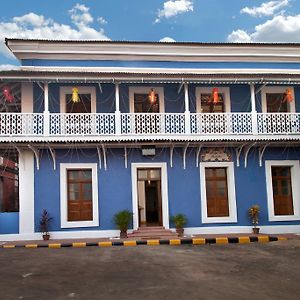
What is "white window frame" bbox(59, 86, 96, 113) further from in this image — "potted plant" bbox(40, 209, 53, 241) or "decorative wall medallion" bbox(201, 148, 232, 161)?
"decorative wall medallion" bbox(201, 148, 232, 161)

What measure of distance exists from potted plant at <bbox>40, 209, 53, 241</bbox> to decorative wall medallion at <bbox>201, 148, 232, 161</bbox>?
20.2ft

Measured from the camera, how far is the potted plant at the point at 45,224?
13.9 m

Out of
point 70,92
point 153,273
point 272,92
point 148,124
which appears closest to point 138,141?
point 148,124

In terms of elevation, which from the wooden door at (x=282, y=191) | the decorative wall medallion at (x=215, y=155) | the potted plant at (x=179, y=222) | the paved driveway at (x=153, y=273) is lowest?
the paved driveway at (x=153, y=273)

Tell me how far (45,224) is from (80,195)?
165 cm

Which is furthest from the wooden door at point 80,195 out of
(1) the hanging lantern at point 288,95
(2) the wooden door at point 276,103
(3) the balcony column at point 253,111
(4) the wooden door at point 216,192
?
(1) the hanging lantern at point 288,95

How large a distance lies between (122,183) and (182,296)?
8781 millimetres

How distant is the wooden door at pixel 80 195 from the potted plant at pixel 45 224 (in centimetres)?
79

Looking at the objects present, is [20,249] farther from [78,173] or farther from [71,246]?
[78,173]

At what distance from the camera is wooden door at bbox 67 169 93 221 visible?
14.7 m

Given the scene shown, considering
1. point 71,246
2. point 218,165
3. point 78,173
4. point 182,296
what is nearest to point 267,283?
point 182,296

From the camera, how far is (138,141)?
14.1 m

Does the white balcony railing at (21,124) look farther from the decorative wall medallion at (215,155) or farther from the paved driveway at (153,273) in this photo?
the decorative wall medallion at (215,155)

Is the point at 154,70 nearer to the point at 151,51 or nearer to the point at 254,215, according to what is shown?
the point at 151,51
